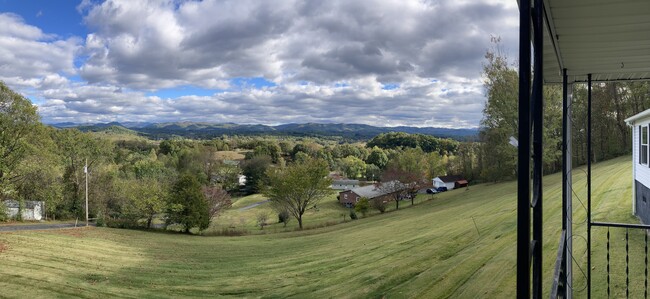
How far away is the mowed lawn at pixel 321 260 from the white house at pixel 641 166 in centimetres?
63

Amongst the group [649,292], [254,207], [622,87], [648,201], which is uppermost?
[622,87]

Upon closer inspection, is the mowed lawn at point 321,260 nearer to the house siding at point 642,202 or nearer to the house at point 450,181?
the house siding at point 642,202

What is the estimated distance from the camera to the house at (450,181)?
38562 mm

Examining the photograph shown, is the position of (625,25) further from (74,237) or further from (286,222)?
(286,222)

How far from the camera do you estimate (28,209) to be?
2498 cm

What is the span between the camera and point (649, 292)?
592cm

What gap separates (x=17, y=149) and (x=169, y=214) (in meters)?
8.99

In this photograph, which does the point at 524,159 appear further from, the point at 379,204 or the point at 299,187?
the point at 379,204

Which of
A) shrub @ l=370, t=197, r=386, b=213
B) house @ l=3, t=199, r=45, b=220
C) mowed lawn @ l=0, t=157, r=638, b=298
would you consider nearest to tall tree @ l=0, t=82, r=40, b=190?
house @ l=3, t=199, r=45, b=220

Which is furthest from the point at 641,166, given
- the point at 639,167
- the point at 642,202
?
the point at 642,202

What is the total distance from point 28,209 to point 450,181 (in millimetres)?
36281

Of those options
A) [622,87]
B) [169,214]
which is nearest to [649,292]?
[622,87]

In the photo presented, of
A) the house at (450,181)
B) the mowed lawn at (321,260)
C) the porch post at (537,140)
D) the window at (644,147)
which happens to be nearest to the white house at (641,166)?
the window at (644,147)

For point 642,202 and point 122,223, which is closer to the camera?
point 642,202
